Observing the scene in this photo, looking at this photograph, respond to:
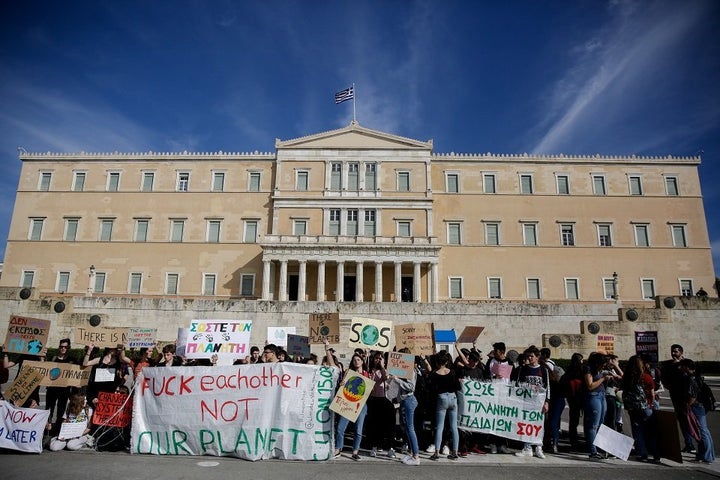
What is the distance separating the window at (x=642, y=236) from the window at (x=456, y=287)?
14.9m

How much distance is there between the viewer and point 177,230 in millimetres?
39875

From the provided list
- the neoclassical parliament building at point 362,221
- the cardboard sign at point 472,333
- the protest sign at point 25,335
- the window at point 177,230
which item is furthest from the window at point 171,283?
the protest sign at point 25,335

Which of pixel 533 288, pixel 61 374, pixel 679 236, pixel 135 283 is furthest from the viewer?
pixel 679 236

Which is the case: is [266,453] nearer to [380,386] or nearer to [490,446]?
[380,386]

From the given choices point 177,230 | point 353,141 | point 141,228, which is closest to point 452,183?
point 353,141

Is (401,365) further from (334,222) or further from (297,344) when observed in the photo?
(334,222)

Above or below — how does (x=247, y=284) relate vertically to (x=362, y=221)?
below

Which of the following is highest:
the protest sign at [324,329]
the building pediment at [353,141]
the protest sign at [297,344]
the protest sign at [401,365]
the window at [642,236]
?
the building pediment at [353,141]

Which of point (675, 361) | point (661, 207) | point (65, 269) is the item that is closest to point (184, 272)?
point (65, 269)

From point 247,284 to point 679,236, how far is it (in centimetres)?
3544

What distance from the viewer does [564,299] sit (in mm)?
37844

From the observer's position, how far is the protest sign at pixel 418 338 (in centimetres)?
1066

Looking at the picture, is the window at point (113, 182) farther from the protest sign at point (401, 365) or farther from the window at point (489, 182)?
the protest sign at point (401, 365)

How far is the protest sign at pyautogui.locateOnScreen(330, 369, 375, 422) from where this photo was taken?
26.0 feet
